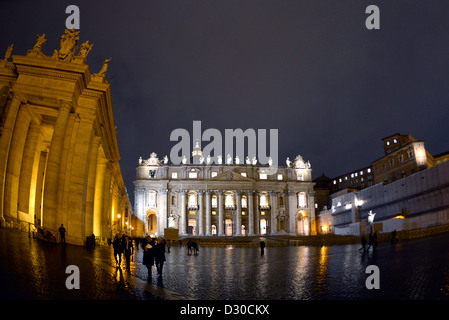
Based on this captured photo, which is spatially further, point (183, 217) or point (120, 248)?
point (183, 217)

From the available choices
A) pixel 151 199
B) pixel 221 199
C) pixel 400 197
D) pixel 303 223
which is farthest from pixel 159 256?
pixel 303 223

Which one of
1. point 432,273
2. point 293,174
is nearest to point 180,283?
point 432,273

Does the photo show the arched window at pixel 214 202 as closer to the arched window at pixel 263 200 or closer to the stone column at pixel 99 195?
the arched window at pixel 263 200

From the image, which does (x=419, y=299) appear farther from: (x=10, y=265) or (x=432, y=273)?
(x=10, y=265)

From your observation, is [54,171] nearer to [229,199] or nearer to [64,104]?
[64,104]

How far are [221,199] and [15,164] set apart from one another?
2519 inches

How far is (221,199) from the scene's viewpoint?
275 feet

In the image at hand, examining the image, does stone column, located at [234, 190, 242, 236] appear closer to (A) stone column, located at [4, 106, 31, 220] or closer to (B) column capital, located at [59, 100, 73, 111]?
(A) stone column, located at [4, 106, 31, 220]

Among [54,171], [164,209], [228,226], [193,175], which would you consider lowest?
[228,226]

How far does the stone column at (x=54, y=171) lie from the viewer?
20.7m

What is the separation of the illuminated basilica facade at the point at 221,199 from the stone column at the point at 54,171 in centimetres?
6049

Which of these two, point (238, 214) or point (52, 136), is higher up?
point (52, 136)

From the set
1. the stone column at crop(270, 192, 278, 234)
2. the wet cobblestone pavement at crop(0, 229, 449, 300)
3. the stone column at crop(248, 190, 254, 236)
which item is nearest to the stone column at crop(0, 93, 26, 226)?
the wet cobblestone pavement at crop(0, 229, 449, 300)
